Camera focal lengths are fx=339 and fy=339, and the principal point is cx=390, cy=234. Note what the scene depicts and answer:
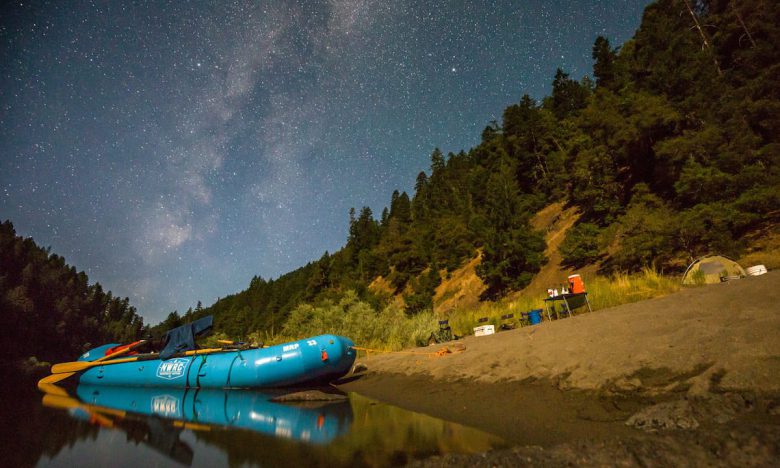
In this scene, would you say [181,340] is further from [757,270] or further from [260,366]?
[757,270]

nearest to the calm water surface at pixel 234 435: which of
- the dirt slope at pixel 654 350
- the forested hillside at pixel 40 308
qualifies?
the dirt slope at pixel 654 350

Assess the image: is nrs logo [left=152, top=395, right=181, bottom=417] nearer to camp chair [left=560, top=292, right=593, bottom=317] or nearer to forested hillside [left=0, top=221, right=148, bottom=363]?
camp chair [left=560, top=292, right=593, bottom=317]

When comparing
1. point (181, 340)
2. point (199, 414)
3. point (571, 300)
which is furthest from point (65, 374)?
point (571, 300)

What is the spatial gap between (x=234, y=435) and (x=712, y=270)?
14.3 m

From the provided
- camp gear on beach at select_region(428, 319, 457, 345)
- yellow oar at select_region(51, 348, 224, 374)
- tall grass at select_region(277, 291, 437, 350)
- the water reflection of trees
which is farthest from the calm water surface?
tall grass at select_region(277, 291, 437, 350)

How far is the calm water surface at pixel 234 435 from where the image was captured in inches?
163

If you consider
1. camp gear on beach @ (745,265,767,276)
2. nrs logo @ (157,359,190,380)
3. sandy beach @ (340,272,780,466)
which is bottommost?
sandy beach @ (340,272,780,466)

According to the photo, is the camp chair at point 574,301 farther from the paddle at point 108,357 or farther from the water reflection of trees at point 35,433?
the paddle at point 108,357

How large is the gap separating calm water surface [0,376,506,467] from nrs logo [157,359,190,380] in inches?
73.5

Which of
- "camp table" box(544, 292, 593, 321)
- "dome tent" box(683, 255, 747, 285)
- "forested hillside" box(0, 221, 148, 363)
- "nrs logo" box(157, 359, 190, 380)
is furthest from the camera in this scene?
"forested hillside" box(0, 221, 148, 363)

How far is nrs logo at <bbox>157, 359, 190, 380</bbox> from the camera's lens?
10766 mm

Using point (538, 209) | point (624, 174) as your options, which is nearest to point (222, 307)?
point (538, 209)

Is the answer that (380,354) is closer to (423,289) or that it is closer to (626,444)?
(626,444)

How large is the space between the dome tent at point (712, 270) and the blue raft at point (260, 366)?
11.0 metres
